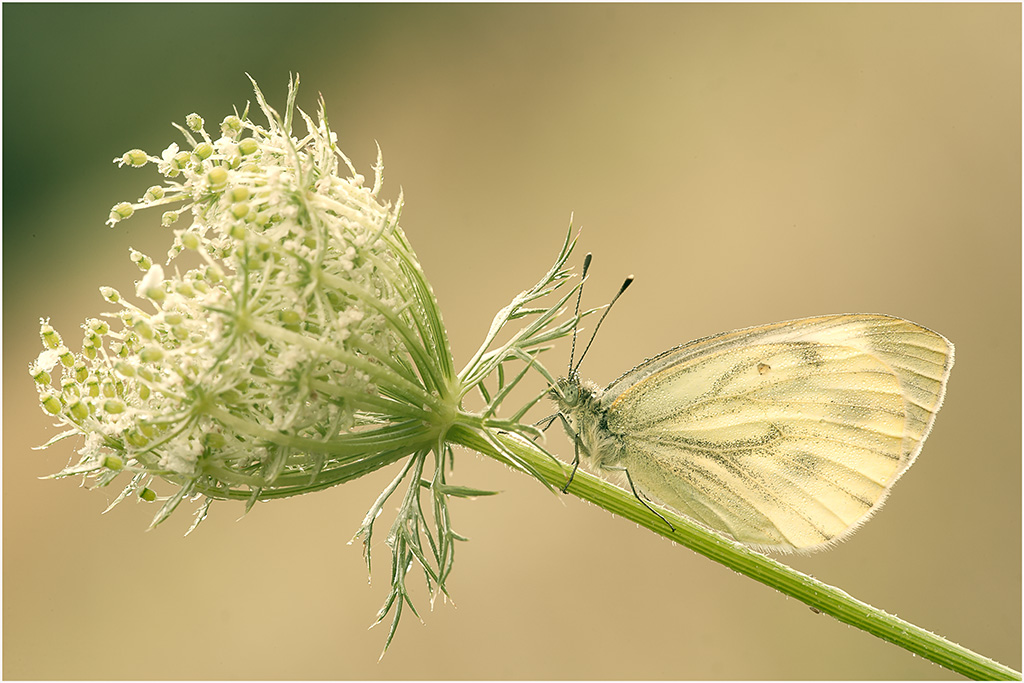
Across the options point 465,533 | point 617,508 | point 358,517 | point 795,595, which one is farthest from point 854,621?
point 358,517

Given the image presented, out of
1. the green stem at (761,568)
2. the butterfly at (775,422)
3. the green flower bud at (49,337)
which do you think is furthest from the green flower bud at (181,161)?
the butterfly at (775,422)

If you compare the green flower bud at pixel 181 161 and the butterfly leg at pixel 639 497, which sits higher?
the green flower bud at pixel 181 161

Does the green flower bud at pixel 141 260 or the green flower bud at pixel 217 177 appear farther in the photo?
the green flower bud at pixel 141 260

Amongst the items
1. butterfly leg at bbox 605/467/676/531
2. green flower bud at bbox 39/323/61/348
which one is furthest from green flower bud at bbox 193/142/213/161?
butterfly leg at bbox 605/467/676/531

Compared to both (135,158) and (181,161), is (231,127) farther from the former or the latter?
(135,158)

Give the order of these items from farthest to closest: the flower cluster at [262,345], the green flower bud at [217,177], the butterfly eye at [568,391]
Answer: the butterfly eye at [568,391] → the green flower bud at [217,177] → the flower cluster at [262,345]

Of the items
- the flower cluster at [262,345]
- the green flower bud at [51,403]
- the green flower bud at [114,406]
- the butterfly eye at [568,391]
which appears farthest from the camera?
the butterfly eye at [568,391]

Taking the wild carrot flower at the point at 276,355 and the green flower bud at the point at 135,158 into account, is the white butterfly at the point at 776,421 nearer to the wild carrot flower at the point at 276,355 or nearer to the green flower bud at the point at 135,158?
the wild carrot flower at the point at 276,355
